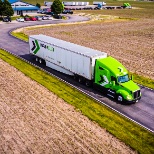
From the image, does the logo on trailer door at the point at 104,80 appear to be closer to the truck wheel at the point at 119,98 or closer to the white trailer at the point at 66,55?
the white trailer at the point at 66,55

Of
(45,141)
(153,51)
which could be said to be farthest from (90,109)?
(153,51)

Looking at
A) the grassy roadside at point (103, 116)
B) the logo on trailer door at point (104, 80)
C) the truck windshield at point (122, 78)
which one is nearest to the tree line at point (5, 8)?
the grassy roadside at point (103, 116)

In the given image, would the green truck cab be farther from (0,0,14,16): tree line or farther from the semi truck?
(0,0,14,16): tree line

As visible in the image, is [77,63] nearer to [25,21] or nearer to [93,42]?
[93,42]

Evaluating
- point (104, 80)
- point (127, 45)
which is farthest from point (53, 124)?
point (127, 45)

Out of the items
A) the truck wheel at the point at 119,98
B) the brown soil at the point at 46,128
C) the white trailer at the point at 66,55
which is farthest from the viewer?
the white trailer at the point at 66,55

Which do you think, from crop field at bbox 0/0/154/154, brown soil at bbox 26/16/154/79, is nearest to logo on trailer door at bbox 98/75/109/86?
crop field at bbox 0/0/154/154
